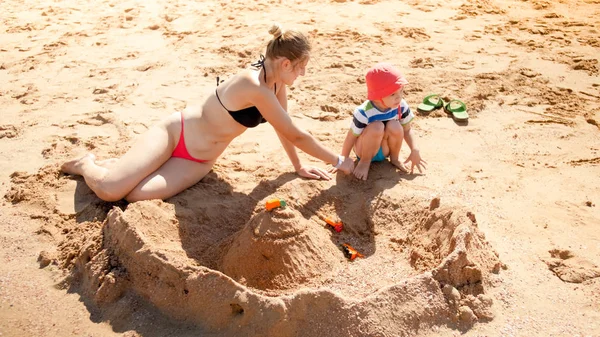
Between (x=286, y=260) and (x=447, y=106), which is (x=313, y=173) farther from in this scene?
(x=447, y=106)

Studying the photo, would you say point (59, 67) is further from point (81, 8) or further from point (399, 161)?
point (399, 161)

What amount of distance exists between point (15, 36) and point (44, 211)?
4.03m

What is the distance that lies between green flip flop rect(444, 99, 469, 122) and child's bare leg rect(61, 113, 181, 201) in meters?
2.40

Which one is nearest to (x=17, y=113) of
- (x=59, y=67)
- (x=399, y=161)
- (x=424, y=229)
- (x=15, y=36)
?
(x=59, y=67)

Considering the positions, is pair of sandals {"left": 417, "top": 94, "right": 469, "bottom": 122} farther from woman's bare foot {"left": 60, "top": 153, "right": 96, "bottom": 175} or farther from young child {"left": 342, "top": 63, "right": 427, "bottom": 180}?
woman's bare foot {"left": 60, "top": 153, "right": 96, "bottom": 175}

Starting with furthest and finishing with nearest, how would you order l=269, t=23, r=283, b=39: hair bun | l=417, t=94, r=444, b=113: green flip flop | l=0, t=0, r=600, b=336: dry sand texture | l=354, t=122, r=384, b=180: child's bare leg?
l=417, t=94, r=444, b=113: green flip flop → l=354, t=122, r=384, b=180: child's bare leg → l=269, t=23, r=283, b=39: hair bun → l=0, t=0, r=600, b=336: dry sand texture

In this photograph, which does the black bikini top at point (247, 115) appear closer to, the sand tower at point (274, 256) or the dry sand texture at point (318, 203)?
the dry sand texture at point (318, 203)

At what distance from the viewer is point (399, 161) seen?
4.05 metres

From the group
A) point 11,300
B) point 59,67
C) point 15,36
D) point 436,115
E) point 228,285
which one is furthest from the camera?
point 15,36

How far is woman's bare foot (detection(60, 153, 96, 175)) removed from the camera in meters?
4.00

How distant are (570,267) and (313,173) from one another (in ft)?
5.40

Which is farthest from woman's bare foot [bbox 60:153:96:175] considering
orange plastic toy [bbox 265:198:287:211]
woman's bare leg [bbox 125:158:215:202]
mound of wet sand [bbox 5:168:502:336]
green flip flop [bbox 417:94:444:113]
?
green flip flop [bbox 417:94:444:113]

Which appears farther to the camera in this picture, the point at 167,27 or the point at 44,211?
the point at 167,27

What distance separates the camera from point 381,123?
3.83 metres
